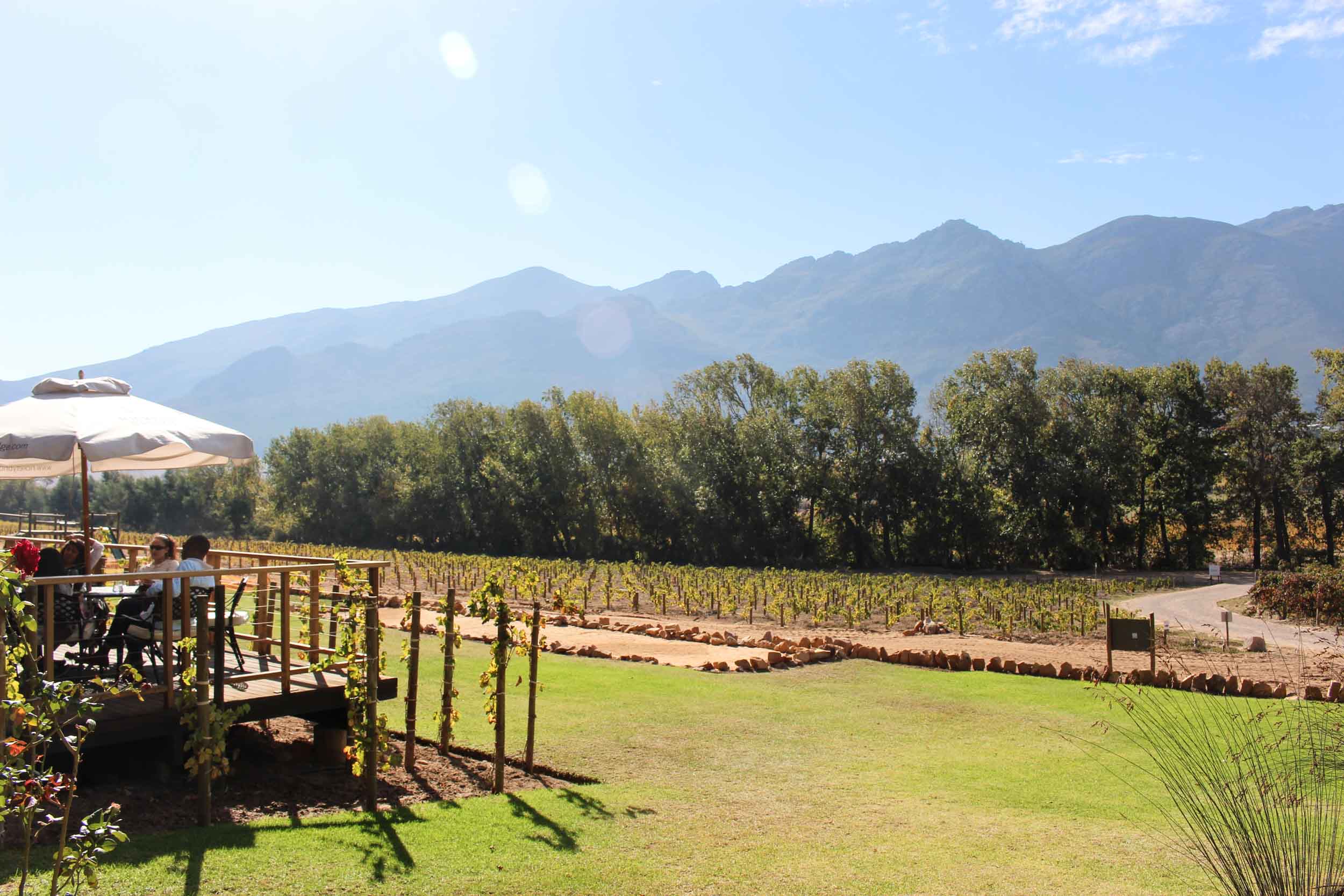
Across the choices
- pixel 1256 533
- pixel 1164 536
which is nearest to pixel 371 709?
pixel 1164 536

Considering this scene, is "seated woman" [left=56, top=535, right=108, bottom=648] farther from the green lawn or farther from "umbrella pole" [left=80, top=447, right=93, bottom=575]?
the green lawn

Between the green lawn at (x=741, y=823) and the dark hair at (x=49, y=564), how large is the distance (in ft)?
9.00

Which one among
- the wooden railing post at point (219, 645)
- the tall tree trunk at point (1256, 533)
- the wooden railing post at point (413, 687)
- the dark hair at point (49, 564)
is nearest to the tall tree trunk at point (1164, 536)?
the tall tree trunk at point (1256, 533)

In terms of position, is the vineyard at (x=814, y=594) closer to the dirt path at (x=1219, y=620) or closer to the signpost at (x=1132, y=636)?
the dirt path at (x=1219, y=620)

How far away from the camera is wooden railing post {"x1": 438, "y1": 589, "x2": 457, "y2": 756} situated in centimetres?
784

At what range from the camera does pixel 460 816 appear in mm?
6246

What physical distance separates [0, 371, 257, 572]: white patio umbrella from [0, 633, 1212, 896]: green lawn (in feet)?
9.60

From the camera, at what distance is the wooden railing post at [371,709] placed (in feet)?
21.0

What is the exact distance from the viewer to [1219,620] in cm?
1988

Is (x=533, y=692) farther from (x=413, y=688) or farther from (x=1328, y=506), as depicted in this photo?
(x=1328, y=506)

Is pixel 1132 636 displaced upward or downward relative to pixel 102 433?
downward

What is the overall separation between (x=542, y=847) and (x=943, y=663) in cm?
906

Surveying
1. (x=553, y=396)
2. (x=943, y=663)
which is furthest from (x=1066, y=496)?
(x=943, y=663)

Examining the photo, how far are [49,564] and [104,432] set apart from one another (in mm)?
1081
